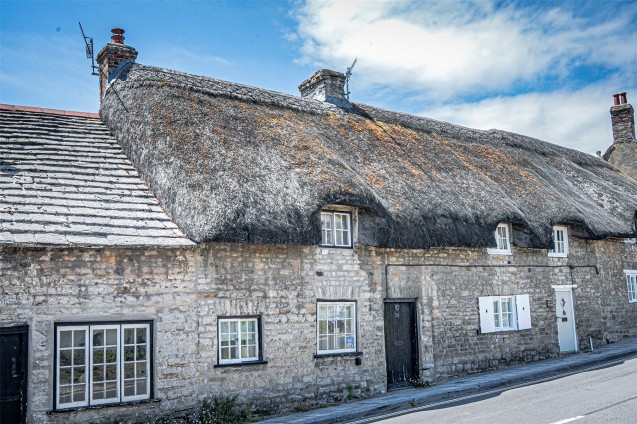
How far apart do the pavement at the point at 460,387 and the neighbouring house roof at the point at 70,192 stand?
161 inches

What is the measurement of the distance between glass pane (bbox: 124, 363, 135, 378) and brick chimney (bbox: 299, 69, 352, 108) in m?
9.98

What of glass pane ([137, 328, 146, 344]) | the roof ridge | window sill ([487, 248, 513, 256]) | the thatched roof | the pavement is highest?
the roof ridge

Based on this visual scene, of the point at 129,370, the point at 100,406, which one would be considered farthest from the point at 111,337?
the point at 100,406

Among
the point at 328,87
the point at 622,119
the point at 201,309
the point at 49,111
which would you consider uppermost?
the point at 622,119

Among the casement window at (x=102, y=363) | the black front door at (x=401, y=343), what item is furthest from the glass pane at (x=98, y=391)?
the black front door at (x=401, y=343)

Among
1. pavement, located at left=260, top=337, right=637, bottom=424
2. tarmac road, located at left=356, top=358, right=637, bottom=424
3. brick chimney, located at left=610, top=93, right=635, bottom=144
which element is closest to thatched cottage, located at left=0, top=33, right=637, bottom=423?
pavement, located at left=260, top=337, right=637, bottom=424

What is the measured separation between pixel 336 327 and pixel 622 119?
23510mm

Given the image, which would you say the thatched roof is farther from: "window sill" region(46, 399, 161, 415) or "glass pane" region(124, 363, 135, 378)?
"window sill" region(46, 399, 161, 415)

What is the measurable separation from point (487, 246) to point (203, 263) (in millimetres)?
7541

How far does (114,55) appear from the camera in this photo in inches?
591

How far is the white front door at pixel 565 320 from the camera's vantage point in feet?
58.4

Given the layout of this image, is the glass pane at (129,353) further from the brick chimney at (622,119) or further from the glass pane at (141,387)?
the brick chimney at (622,119)

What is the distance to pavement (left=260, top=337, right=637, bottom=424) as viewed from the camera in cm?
1085

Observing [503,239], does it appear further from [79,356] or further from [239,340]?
[79,356]
